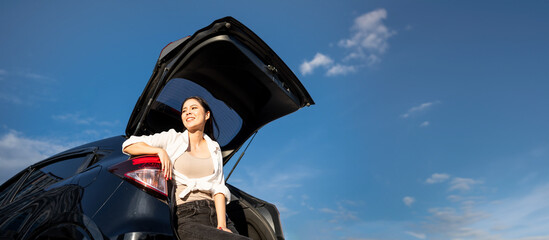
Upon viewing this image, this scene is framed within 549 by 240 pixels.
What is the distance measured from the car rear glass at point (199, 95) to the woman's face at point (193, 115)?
1.53ft

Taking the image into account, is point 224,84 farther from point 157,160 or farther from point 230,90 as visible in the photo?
point 157,160

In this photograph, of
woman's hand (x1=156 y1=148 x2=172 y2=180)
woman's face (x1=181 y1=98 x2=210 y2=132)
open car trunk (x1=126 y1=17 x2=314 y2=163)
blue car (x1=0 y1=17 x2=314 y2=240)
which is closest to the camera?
blue car (x1=0 y1=17 x2=314 y2=240)

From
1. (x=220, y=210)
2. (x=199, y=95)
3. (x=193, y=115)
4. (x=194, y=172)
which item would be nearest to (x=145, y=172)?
(x=194, y=172)

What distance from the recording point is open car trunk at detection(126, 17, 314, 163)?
2.42 meters

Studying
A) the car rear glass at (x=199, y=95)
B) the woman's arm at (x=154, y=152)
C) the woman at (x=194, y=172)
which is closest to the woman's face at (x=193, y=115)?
the woman at (x=194, y=172)

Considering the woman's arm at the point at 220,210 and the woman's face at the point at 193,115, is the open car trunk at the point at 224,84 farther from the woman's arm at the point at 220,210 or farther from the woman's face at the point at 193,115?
the woman's arm at the point at 220,210

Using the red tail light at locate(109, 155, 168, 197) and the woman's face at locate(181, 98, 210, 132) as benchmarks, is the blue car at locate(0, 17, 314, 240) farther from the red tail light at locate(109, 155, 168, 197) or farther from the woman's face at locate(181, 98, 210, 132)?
the woman's face at locate(181, 98, 210, 132)

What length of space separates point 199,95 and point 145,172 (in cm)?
117

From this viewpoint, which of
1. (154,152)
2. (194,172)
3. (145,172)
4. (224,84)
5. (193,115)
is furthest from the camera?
(224,84)

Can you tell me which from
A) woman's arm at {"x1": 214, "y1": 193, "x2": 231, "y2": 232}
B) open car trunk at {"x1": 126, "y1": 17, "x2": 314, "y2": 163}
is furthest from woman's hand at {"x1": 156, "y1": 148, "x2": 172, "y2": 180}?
open car trunk at {"x1": 126, "y1": 17, "x2": 314, "y2": 163}

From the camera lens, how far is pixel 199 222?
1.84m

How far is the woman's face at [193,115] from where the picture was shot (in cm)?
224

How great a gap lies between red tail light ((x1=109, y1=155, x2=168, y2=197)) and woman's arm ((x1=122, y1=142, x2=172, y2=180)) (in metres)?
0.03

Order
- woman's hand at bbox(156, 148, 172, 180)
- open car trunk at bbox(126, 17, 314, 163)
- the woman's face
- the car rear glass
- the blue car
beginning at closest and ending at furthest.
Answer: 1. the blue car
2. woman's hand at bbox(156, 148, 172, 180)
3. the woman's face
4. open car trunk at bbox(126, 17, 314, 163)
5. the car rear glass
